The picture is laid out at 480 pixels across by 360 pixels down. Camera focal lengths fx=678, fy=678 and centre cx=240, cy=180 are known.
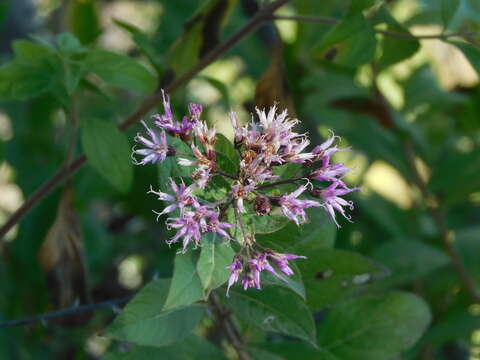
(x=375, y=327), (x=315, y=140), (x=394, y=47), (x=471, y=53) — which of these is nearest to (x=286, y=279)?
(x=375, y=327)

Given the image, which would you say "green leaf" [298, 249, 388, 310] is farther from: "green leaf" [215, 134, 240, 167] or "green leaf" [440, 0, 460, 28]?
"green leaf" [440, 0, 460, 28]

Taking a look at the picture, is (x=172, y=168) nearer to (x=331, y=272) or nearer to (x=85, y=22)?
(x=331, y=272)

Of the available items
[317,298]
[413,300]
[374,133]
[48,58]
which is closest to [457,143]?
[374,133]

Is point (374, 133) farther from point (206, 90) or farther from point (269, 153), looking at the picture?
point (206, 90)

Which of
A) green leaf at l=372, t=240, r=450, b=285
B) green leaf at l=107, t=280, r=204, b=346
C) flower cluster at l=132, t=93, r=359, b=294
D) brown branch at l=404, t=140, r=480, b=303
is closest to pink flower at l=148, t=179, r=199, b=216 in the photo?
flower cluster at l=132, t=93, r=359, b=294

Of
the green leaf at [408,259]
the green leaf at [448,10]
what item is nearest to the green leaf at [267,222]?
the green leaf at [448,10]
